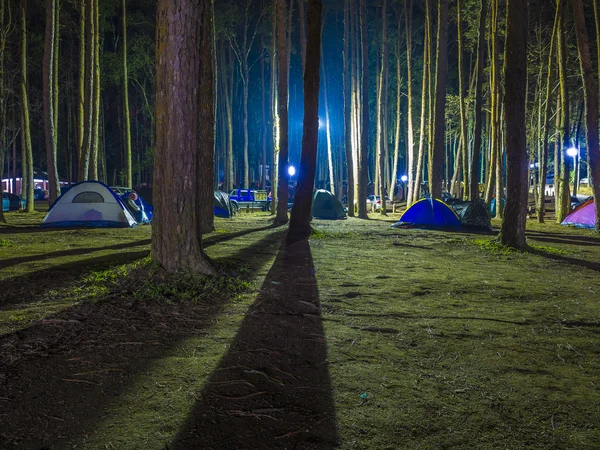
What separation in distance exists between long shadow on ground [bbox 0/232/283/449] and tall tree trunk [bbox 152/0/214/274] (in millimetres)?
913

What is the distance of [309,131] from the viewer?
12.0 m

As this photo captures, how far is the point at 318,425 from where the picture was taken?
8.09 feet

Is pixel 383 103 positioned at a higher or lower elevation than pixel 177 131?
higher

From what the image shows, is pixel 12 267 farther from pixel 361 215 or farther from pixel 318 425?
pixel 361 215

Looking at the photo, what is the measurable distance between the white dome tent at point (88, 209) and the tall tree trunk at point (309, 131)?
19.0ft

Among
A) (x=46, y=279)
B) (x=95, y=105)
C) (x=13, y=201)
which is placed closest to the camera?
(x=46, y=279)

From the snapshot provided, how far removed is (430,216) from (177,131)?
39.3ft

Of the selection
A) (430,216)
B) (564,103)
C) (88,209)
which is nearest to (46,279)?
(88,209)

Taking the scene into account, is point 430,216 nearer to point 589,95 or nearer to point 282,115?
point 589,95

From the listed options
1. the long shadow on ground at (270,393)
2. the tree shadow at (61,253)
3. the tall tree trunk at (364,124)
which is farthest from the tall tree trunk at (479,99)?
the long shadow on ground at (270,393)

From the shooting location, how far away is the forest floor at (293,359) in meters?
2.41

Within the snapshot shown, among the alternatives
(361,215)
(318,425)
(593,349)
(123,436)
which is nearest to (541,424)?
(318,425)

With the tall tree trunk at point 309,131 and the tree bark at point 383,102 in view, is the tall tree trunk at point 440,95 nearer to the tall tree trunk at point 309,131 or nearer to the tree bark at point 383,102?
the tree bark at point 383,102

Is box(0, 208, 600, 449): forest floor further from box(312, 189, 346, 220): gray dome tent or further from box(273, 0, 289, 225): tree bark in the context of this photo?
box(312, 189, 346, 220): gray dome tent
